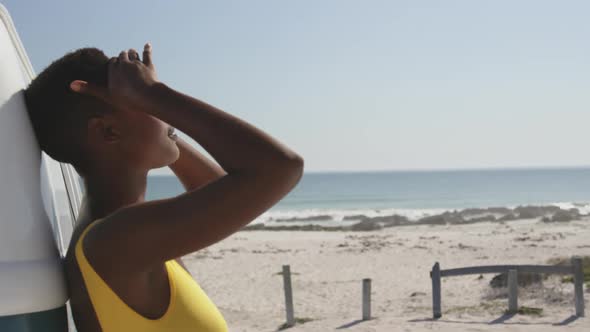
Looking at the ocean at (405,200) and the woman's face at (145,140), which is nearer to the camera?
the woman's face at (145,140)

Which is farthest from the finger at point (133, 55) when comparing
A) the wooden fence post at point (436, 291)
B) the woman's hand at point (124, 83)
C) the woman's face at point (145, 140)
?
the wooden fence post at point (436, 291)

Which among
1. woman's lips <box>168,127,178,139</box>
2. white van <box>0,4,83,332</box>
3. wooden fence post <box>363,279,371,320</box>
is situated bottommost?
wooden fence post <box>363,279,371,320</box>

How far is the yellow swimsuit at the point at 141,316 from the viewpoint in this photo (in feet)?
4.39

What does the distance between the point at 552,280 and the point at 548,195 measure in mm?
82628

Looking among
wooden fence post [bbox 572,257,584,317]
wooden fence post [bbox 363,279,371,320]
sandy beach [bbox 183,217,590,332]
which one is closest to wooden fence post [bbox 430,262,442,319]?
sandy beach [bbox 183,217,590,332]

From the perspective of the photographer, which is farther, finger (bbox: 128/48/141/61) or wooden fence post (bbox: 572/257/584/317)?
wooden fence post (bbox: 572/257/584/317)

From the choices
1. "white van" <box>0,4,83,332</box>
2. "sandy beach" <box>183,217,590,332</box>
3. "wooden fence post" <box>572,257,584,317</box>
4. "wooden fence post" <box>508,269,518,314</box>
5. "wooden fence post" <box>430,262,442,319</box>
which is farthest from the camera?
"sandy beach" <box>183,217,590,332</box>

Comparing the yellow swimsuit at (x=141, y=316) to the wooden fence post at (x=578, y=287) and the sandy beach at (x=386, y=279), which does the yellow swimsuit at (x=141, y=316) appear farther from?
the wooden fence post at (x=578, y=287)

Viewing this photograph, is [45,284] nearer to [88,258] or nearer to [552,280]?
[88,258]

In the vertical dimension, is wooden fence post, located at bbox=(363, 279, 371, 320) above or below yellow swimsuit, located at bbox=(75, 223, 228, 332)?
below

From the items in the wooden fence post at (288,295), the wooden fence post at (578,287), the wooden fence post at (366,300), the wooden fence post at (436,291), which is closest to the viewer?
the wooden fence post at (578,287)

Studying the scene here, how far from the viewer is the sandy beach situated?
12570 millimetres

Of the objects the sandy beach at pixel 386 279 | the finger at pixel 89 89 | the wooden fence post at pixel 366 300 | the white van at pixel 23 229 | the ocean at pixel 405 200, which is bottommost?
the ocean at pixel 405 200

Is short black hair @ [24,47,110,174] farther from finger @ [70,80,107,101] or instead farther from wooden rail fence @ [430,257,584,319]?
wooden rail fence @ [430,257,584,319]
